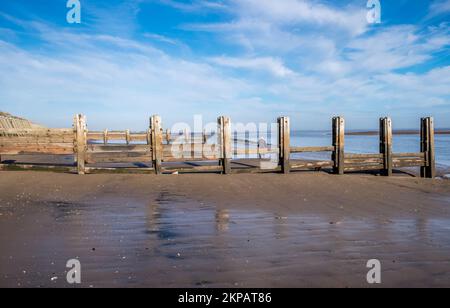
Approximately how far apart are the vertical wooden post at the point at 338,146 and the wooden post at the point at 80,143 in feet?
25.7

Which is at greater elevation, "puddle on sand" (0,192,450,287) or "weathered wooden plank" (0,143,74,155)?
"weathered wooden plank" (0,143,74,155)

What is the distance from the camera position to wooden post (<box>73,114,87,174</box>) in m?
10.6

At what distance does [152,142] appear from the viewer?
11.1m

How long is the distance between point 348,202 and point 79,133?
7.65m

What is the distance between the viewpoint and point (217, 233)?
5.32m

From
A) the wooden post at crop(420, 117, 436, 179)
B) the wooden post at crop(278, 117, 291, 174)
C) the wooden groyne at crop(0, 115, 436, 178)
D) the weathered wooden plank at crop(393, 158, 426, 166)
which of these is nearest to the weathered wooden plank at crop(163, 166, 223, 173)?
the wooden groyne at crop(0, 115, 436, 178)

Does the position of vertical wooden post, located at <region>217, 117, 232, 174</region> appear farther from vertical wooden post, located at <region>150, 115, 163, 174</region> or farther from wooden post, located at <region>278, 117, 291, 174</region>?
vertical wooden post, located at <region>150, 115, 163, 174</region>

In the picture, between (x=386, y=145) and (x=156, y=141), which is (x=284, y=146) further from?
(x=156, y=141)

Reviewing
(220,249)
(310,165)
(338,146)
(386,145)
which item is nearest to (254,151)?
(310,165)

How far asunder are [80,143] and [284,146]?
6.11 meters

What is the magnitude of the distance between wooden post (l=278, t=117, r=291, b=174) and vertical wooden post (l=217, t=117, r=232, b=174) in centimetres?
164

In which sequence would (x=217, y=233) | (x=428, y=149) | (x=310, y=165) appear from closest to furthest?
1. (x=217, y=233)
2. (x=310, y=165)
3. (x=428, y=149)

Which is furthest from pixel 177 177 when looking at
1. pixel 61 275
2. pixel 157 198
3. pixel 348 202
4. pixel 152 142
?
pixel 61 275
